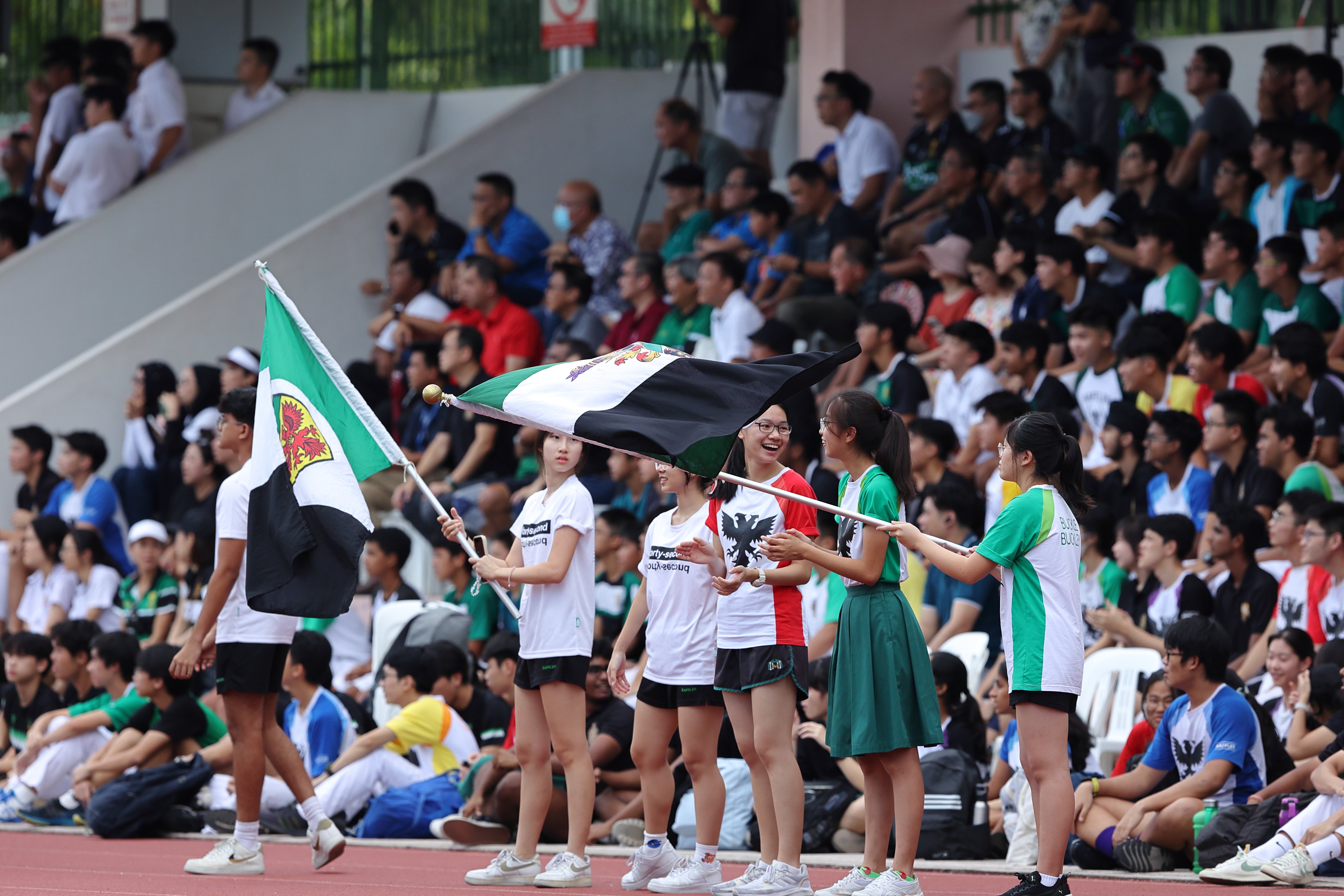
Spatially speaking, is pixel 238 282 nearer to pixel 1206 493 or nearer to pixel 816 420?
pixel 816 420

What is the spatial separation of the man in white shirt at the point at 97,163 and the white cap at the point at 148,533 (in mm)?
5096

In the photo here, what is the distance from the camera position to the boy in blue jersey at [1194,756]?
770 cm

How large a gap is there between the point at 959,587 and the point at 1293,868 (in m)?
3.31

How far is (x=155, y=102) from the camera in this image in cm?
1742

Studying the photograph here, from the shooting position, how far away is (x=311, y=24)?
779 inches

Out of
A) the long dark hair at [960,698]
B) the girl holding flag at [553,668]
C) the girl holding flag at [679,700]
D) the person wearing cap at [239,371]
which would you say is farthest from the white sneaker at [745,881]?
the person wearing cap at [239,371]

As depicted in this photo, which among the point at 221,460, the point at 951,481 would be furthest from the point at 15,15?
the point at 951,481

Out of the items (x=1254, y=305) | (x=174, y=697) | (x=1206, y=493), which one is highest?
(x=1254, y=305)

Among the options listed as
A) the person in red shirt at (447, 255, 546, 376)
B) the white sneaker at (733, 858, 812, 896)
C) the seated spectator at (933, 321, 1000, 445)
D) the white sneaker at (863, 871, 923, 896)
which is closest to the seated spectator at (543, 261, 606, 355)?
the person in red shirt at (447, 255, 546, 376)

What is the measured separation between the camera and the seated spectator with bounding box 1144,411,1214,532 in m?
10.0

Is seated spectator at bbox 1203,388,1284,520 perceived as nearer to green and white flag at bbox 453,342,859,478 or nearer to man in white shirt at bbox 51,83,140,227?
green and white flag at bbox 453,342,859,478

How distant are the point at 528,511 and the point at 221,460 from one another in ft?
21.9

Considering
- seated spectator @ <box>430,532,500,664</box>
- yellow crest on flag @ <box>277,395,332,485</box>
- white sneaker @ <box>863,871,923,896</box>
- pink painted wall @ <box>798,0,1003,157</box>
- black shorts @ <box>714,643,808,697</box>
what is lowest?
seated spectator @ <box>430,532,500,664</box>

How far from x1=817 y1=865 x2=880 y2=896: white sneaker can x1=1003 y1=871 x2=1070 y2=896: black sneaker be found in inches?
21.5
